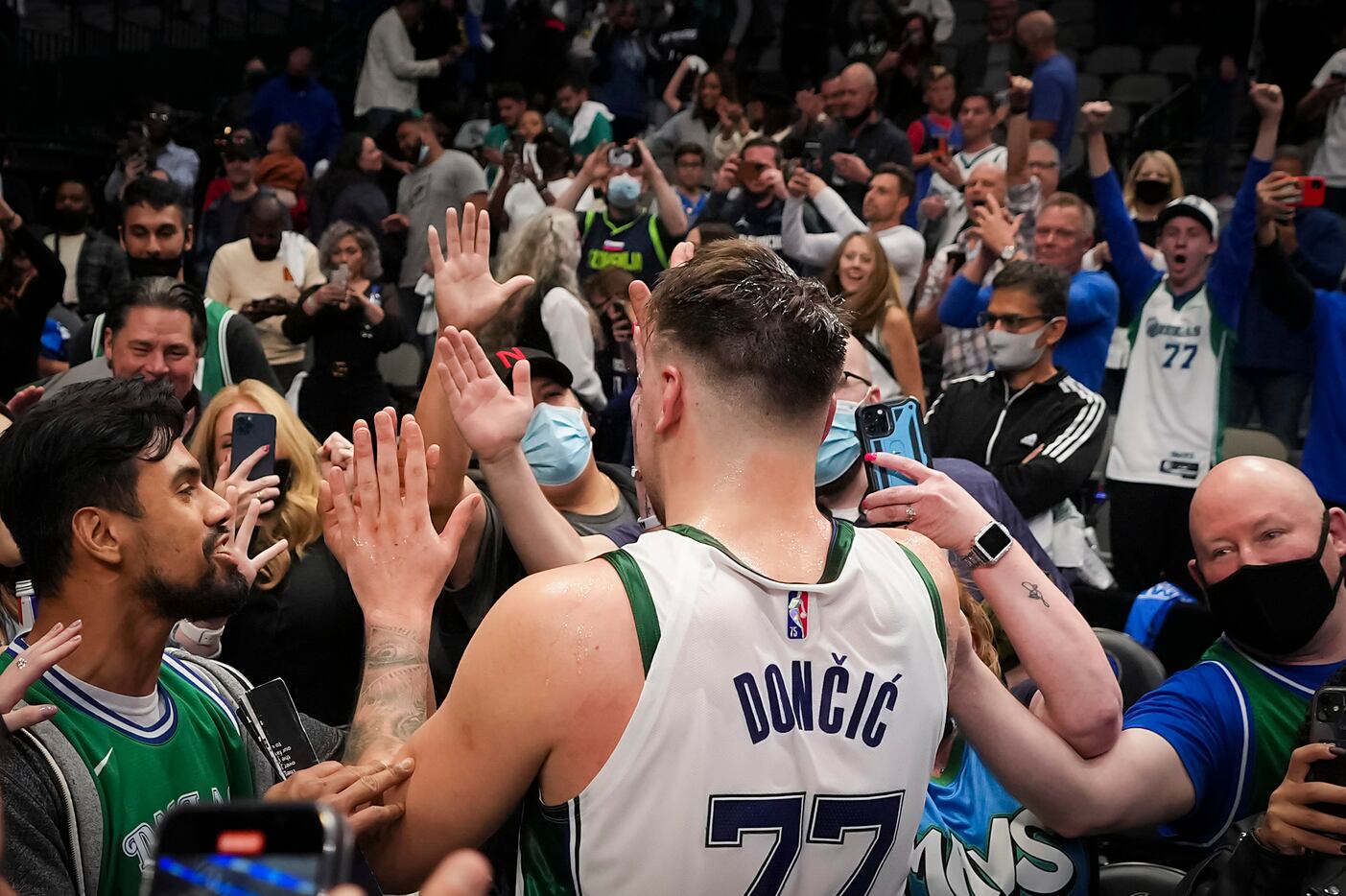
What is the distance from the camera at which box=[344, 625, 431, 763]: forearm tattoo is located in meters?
2.41

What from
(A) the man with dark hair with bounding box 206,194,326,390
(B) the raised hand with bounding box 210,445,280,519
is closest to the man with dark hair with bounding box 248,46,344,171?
(A) the man with dark hair with bounding box 206,194,326,390

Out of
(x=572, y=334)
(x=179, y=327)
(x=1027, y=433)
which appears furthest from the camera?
(x=572, y=334)

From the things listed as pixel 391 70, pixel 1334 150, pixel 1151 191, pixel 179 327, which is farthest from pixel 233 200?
pixel 1334 150

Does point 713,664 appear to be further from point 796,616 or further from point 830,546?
point 830,546

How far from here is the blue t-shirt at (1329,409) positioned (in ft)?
20.3

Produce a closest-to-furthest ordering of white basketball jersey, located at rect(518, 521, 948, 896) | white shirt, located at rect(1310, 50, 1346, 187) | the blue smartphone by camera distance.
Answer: white basketball jersey, located at rect(518, 521, 948, 896), the blue smartphone, white shirt, located at rect(1310, 50, 1346, 187)

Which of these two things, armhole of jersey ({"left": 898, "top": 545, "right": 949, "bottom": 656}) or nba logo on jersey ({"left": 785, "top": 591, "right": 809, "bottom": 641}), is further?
armhole of jersey ({"left": 898, "top": 545, "right": 949, "bottom": 656})

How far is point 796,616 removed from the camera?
2.03m

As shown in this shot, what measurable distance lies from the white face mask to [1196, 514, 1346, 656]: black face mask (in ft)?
8.58

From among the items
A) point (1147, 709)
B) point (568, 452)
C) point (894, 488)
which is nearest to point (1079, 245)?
point (568, 452)

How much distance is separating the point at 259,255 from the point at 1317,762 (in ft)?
22.6

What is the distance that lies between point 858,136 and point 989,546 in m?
7.88

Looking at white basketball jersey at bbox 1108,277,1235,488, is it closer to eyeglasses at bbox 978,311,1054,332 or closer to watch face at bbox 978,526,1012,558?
eyeglasses at bbox 978,311,1054,332

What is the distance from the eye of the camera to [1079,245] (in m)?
6.82
